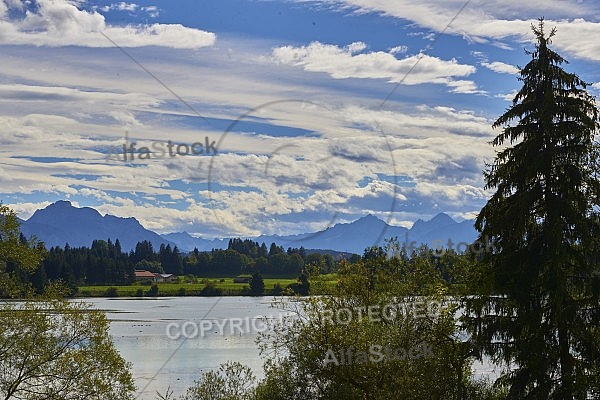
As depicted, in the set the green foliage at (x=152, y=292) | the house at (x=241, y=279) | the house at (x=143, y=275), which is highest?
the house at (x=241, y=279)

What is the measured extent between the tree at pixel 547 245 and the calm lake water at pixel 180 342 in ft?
32.6

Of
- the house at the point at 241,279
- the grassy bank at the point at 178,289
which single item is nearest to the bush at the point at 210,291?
the grassy bank at the point at 178,289

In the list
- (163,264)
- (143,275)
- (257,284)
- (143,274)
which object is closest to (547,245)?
(257,284)

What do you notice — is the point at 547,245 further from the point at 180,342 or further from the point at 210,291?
the point at 210,291

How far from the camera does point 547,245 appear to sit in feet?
77.6

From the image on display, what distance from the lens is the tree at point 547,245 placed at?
75.5ft

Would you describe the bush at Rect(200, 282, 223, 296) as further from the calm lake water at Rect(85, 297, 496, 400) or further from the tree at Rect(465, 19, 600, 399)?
the tree at Rect(465, 19, 600, 399)

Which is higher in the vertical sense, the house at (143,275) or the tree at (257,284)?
the tree at (257,284)

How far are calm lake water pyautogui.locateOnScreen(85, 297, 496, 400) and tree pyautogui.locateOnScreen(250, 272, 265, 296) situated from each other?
1479 millimetres

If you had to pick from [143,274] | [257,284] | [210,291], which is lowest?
[143,274]

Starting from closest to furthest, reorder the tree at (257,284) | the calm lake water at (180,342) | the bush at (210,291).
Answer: the calm lake water at (180,342) → the tree at (257,284) → the bush at (210,291)

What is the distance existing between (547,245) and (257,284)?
325 ft

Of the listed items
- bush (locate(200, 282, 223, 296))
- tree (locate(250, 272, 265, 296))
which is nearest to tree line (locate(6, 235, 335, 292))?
tree (locate(250, 272, 265, 296))

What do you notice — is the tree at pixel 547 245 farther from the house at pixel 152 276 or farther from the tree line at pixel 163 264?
the house at pixel 152 276
